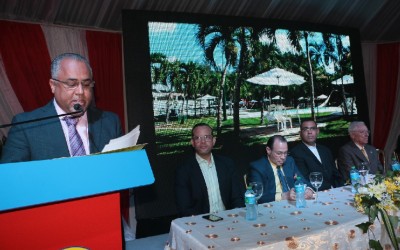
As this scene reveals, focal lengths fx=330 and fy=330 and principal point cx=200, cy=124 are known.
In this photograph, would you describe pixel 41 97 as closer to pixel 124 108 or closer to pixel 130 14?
pixel 124 108

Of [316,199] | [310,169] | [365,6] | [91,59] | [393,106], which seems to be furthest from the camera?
[393,106]

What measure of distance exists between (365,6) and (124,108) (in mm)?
4457

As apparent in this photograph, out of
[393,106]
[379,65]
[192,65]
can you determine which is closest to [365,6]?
[379,65]

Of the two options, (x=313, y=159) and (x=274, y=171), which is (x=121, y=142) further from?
(x=313, y=159)

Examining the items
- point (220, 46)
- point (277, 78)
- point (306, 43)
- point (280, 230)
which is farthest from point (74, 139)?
point (306, 43)

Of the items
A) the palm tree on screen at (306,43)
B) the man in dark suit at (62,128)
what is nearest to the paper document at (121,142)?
the man in dark suit at (62,128)

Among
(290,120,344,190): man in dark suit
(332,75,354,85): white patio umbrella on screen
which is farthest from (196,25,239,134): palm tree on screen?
(332,75,354,85): white patio umbrella on screen

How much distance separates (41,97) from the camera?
3893 mm

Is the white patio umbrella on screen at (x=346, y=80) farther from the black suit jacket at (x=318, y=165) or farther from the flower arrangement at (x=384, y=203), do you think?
the flower arrangement at (x=384, y=203)

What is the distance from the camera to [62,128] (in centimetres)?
127

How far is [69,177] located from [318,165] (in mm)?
3319

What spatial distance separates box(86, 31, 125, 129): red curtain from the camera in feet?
13.9

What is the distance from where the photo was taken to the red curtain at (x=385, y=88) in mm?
6551

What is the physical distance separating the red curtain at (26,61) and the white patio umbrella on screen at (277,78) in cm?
281
